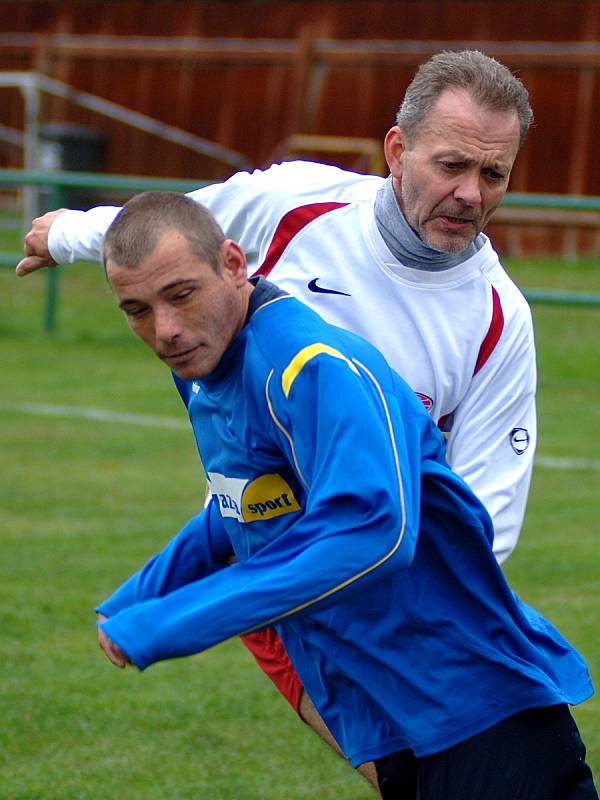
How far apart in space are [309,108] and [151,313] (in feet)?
59.2

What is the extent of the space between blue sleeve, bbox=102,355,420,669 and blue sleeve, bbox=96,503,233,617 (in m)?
0.60

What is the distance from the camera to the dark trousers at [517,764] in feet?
9.45

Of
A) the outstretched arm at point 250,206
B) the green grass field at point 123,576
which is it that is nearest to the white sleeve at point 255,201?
the outstretched arm at point 250,206

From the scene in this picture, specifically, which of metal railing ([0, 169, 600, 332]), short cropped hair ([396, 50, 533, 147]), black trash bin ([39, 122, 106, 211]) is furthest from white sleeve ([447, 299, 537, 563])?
black trash bin ([39, 122, 106, 211])

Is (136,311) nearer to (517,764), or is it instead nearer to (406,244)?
(406,244)

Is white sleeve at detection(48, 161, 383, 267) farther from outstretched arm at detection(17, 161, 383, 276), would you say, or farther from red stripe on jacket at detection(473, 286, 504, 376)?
red stripe on jacket at detection(473, 286, 504, 376)

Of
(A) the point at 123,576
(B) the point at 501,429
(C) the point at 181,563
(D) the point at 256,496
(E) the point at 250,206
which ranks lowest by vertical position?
(A) the point at 123,576

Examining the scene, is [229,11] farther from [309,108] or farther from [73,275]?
[73,275]

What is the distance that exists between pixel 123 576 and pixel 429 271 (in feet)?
11.2

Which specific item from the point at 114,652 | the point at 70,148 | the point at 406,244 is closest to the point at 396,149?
the point at 406,244

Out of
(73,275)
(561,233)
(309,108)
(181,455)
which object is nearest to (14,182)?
(73,275)

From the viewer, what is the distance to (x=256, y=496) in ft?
9.14

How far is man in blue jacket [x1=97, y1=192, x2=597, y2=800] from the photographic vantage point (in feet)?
7.86

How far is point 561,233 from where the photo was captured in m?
19.5
